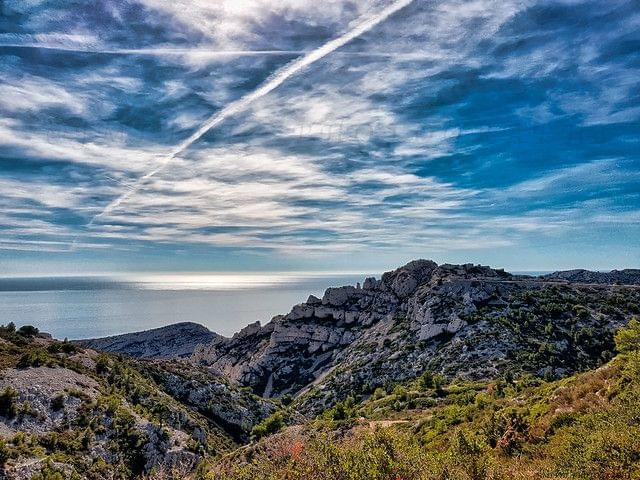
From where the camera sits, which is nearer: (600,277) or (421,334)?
(421,334)

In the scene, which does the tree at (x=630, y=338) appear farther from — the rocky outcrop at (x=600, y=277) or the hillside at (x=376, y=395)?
the rocky outcrop at (x=600, y=277)

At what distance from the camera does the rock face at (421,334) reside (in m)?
82.4

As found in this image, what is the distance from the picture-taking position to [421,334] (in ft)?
334

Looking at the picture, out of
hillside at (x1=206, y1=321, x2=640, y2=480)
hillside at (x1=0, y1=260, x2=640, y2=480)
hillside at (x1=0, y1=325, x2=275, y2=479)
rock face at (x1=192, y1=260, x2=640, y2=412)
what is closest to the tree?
hillside at (x1=206, y1=321, x2=640, y2=480)

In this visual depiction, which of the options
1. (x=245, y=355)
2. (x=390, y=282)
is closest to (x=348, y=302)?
(x=390, y=282)

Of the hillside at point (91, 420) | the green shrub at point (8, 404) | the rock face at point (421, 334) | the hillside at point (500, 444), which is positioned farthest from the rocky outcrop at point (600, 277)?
the green shrub at point (8, 404)

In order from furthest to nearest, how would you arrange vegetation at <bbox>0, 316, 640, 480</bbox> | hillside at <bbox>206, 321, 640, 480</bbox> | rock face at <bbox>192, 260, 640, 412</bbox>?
rock face at <bbox>192, 260, 640, 412</bbox>, vegetation at <bbox>0, 316, 640, 480</bbox>, hillside at <bbox>206, 321, 640, 480</bbox>

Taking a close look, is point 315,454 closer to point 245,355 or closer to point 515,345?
point 515,345

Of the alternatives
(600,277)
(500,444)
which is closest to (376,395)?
(500,444)

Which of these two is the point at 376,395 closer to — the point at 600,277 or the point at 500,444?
the point at 500,444

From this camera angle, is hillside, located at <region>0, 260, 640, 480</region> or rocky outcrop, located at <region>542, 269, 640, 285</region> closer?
hillside, located at <region>0, 260, 640, 480</region>

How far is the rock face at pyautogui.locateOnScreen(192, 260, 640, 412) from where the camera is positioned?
82.4m

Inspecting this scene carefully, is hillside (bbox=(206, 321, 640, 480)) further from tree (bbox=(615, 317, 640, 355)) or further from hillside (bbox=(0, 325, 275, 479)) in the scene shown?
hillside (bbox=(0, 325, 275, 479))

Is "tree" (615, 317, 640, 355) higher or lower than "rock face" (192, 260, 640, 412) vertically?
higher
